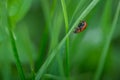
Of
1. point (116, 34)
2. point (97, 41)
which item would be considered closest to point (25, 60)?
point (97, 41)

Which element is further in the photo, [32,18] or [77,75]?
[32,18]

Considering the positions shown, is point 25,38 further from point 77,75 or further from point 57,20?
point 77,75

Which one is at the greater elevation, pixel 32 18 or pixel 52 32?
pixel 52 32

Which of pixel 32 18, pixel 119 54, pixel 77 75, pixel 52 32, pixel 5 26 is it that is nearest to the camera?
pixel 5 26

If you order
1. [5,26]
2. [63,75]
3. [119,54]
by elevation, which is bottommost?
[119,54]

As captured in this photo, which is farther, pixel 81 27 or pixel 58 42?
pixel 58 42

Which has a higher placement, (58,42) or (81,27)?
(81,27)

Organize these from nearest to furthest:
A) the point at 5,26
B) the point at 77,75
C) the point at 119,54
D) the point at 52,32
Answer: the point at 5,26 → the point at 52,32 → the point at 77,75 → the point at 119,54

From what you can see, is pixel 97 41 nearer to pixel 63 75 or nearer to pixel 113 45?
pixel 113 45
